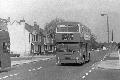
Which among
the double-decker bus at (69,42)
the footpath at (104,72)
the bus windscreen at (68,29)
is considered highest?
the bus windscreen at (68,29)

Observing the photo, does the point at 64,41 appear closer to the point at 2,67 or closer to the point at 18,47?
the point at 2,67

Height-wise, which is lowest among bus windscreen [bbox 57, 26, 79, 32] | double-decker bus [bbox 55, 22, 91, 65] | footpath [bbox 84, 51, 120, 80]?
footpath [bbox 84, 51, 120, 80]

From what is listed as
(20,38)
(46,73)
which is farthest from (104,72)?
(20,38)

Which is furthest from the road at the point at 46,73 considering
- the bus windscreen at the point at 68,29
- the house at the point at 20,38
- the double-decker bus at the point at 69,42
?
the house at the point at 20,38

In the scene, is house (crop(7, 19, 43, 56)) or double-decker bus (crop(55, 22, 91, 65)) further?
house (crop(7, 19, 43, 56))

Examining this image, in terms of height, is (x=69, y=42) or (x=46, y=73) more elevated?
(x=69, y=42)

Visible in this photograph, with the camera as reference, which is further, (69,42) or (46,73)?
(69,42)

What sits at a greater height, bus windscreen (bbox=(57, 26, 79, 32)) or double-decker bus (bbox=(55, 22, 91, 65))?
bus windscreen (bbox=(57, 26, 79, 32))

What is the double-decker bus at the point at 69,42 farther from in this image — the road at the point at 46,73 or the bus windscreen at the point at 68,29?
Answer: the road at the point at 46,73

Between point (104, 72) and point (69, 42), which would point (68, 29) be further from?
point (104, 72)

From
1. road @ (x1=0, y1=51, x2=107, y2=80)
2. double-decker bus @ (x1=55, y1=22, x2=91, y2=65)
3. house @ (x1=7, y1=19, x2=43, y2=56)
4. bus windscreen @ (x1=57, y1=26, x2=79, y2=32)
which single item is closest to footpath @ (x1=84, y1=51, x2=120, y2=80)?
road @ (x1=0, y1=51, x2=107, y2=80)

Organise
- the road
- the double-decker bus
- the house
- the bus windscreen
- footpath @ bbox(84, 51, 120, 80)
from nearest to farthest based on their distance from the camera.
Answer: the road, footpath @ bbox(84, 51, 120, 80), the double-decker bus, the bus windscreen, the house

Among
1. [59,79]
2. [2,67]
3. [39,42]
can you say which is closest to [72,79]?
[59,79]

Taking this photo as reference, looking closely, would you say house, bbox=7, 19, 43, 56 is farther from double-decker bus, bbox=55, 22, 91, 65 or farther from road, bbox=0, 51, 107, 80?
road, bbox=0, 51, 107, 80
